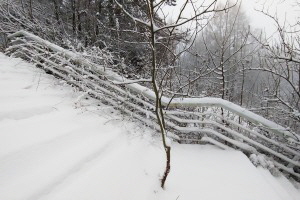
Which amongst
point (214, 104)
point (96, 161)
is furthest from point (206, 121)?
point (96, 161)

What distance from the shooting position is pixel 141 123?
419cm

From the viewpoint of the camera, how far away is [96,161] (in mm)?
2631

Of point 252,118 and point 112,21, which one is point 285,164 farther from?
point 112,21

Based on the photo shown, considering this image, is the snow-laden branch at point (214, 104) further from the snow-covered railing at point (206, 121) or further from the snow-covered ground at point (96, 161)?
the snow-covered ground at point (96, 161)

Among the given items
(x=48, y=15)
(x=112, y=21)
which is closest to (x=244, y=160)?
(x=112, y=21)

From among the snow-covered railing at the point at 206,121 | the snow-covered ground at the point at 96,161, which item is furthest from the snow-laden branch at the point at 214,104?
the snow-covered ground at the point at 96,161

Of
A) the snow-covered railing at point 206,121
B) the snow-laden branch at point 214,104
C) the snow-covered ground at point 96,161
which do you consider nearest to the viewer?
the snow-covered ground at point 96,161

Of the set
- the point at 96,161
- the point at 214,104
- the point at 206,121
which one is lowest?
the point at 96,161

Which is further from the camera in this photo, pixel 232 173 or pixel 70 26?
pixel 70 26

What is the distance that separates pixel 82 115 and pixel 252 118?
249 centimetres

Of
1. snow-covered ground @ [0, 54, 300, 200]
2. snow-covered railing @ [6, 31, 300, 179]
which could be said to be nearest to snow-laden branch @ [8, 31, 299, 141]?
snow-covered railing @ [6, 31, 300, 179]

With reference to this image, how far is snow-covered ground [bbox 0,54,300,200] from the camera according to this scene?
206 cm

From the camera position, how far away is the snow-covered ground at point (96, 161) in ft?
6.75

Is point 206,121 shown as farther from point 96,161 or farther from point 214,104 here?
point 96,161
